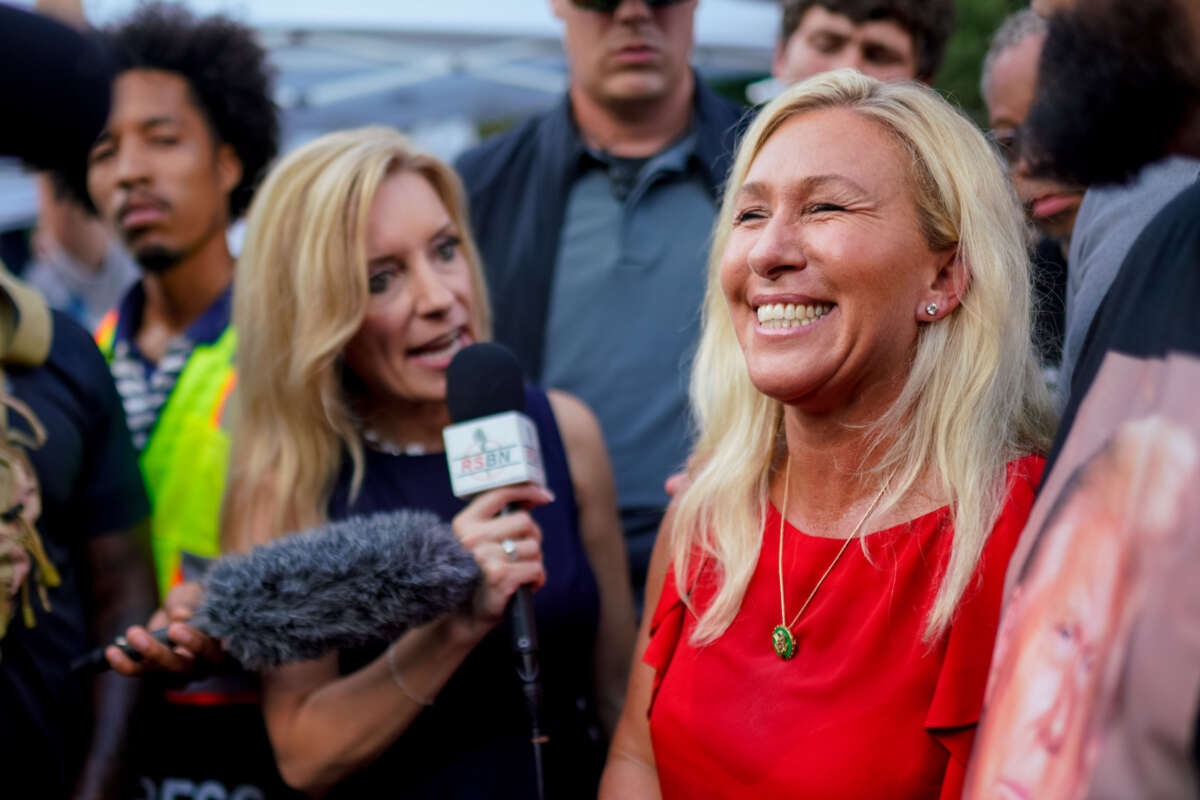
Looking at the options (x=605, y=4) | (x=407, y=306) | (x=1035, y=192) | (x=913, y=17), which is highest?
(x=605, y=4)

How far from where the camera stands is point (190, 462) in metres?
3.35

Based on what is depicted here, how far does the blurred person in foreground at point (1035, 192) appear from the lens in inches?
102

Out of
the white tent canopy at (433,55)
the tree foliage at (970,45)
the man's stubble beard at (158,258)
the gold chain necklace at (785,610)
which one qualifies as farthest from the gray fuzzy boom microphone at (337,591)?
the tree foliage at (970,45)

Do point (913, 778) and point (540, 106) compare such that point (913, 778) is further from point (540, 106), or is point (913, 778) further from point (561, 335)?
point (540, 106)

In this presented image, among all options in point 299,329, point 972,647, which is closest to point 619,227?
point 299,329

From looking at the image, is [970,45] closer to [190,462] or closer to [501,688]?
[190,462]

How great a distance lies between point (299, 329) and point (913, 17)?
2432 mm

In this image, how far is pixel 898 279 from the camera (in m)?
2.19

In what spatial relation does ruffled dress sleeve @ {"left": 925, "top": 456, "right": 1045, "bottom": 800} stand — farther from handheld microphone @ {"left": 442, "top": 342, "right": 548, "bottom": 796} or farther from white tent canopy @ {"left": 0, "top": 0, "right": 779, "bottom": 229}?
white tent canopy @ {"left": 0, "top": 0, "right": 779, "bottom": 229}

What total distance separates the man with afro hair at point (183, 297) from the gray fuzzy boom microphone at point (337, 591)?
18cm

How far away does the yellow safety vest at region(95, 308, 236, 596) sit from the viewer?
3.16 metres

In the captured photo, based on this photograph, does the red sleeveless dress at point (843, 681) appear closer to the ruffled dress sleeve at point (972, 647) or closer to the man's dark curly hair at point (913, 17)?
the ruffled dress sleeve at point (972, 647)

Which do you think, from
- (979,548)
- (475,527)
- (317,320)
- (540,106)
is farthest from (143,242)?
(540,106)

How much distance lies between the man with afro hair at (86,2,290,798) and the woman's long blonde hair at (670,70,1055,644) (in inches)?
47.0
